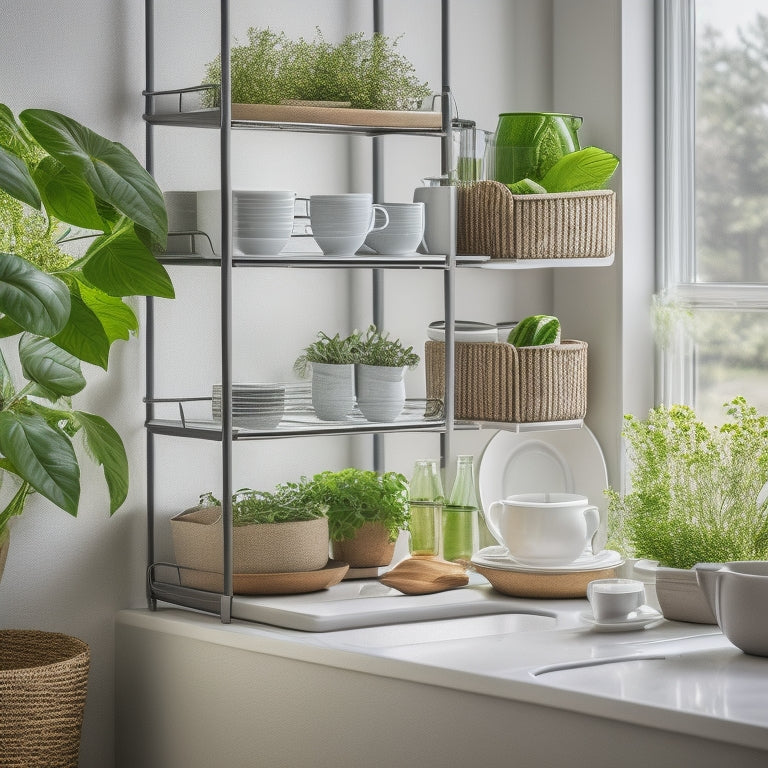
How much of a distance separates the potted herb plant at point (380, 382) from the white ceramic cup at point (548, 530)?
271 millimetres

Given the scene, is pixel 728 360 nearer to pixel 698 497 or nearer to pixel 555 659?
pixel 698 497

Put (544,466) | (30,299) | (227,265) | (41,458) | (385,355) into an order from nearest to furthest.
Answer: (30,299), (41,458), (227,265), (385,355), (544,466)

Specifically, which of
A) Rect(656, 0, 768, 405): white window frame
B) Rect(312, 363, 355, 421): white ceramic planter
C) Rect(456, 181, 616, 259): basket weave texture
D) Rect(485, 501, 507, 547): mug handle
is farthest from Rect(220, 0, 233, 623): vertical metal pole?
Rect(656, 0, 768, 405): white window frame

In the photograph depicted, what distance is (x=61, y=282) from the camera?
189 centimetres

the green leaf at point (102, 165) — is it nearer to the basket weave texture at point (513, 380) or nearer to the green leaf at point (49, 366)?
the green leaf at point (49, 366)

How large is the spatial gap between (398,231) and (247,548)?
611mm

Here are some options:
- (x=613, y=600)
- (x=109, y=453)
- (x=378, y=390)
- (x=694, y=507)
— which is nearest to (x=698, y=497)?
(x=694, y=507)

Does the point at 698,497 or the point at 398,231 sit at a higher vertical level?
the point at 398,231

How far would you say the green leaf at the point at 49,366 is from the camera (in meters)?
2.04

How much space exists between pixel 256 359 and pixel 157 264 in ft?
1.66

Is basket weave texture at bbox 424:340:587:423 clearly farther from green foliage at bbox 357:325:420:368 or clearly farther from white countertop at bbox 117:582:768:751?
white countertop at bbox 117:582:768:751

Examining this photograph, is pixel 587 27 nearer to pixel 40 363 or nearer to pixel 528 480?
pixel 528 480

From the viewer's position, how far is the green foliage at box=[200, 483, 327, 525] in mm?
2324

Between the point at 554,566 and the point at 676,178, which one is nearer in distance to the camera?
the point at 554,566
